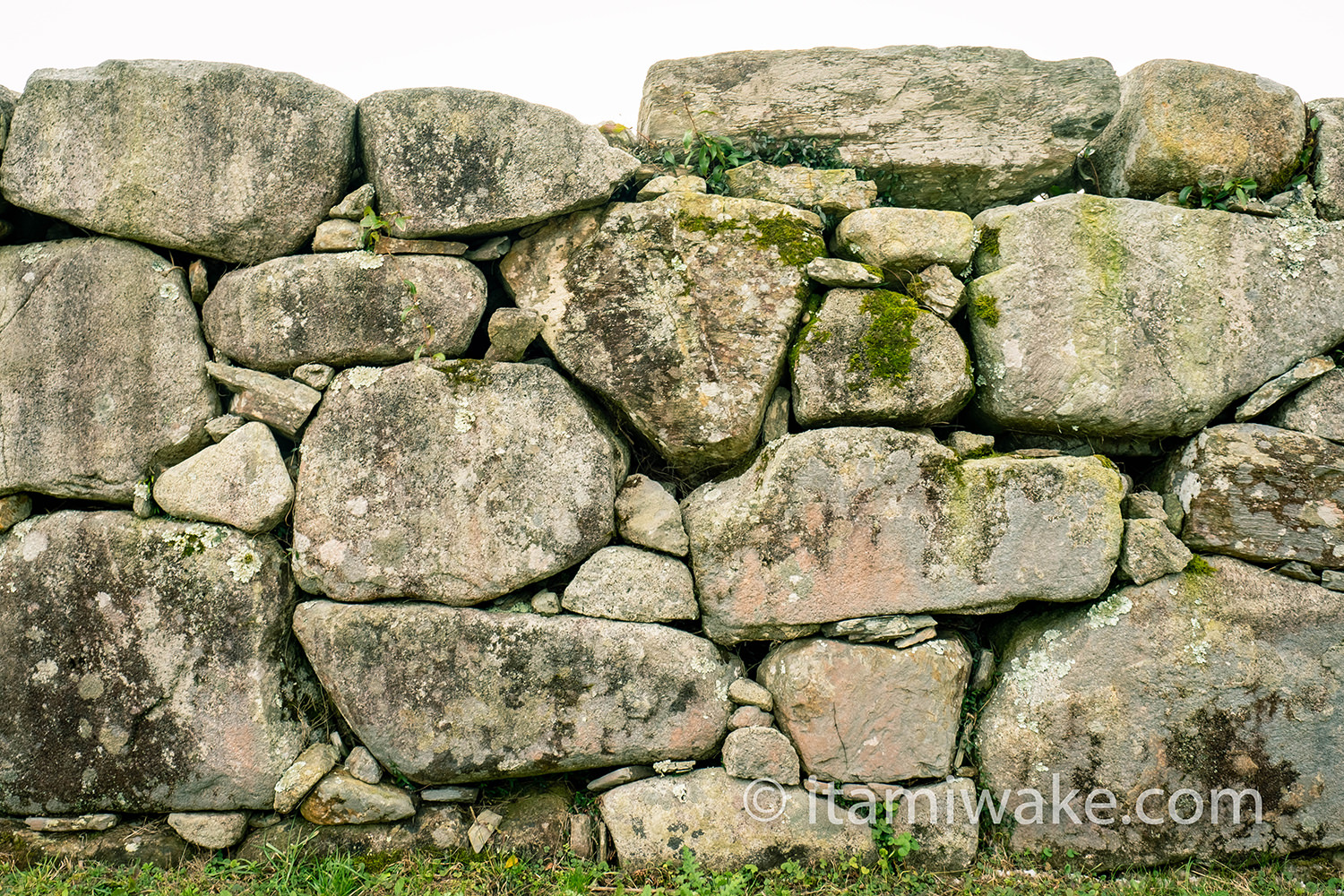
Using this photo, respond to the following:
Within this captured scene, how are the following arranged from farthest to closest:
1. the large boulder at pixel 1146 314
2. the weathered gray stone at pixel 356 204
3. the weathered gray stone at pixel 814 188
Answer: the weathered gray stone at pixel 814 188
the weathered gray stone at pixel 356 204
the large boulder at pixel 1146 314

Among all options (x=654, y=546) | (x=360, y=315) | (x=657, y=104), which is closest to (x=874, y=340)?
(x=654, y=546)

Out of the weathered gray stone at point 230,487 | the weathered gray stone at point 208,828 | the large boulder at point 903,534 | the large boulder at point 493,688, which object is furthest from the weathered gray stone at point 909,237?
the weathered gray stone at point 208,828

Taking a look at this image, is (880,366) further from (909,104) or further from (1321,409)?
(1321,409)

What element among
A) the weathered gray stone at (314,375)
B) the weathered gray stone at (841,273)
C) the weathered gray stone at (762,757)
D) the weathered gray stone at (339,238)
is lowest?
the weathered gray stone at (762,757)

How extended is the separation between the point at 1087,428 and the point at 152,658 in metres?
3.72

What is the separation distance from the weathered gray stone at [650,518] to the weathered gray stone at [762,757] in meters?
0.74

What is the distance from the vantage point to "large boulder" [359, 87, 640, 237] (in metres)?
2.90

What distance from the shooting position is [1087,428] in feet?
9.50

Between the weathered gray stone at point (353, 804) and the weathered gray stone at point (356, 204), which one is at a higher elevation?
the weathered gray stone at point (356, 204)

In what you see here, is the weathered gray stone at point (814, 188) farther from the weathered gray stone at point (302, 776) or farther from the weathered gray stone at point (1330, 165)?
the weathered gray stone at point (302, 776)

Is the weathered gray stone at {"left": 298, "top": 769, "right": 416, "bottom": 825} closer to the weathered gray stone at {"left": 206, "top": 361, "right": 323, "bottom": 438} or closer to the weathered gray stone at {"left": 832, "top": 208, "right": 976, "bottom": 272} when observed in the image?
the weathered gray stone at {"left": 206, "top": 361, "right": 323, "bottom": 438}

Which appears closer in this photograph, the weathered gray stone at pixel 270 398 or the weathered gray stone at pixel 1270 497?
the weathered gray stone at pixel 1270 497

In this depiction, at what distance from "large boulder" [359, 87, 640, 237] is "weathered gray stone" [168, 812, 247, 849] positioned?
7.78 ft

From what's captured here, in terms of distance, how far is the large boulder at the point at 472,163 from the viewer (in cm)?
290
